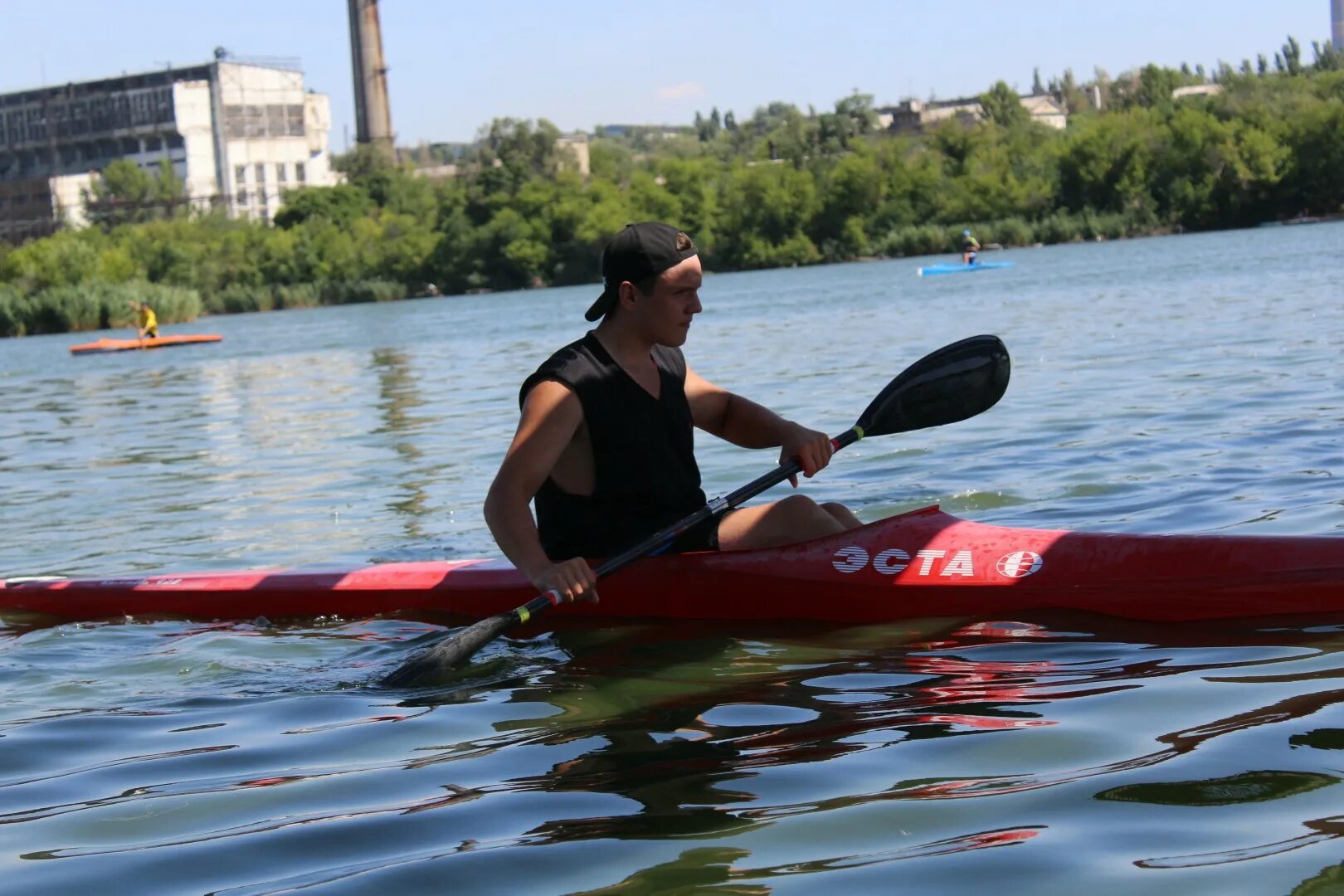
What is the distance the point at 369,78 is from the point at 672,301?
99.8 meters

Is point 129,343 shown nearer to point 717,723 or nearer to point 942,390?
point 942,390

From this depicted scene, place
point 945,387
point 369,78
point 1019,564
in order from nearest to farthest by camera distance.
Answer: point 1019,564
point 945,387
point 369,78

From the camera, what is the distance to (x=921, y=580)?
4918mm

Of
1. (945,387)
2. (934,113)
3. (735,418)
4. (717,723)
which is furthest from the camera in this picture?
(934,113)

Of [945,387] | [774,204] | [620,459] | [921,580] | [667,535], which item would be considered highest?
[774,204]

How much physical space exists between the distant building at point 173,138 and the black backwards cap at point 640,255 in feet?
374

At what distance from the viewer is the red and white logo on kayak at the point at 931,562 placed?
15.9 ft

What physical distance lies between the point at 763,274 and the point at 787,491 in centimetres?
5708

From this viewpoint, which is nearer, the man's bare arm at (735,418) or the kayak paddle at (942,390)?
the man's bare arm at (735,418)

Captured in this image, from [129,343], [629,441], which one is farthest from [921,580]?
[129,343]

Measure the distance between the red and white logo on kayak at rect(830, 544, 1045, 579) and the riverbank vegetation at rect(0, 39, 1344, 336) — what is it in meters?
62.8

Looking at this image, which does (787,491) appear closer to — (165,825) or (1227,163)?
(165,825)

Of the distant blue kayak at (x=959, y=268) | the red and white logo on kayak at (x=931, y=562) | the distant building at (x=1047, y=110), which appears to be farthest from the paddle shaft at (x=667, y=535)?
the distant building at (x=1047, y=110)

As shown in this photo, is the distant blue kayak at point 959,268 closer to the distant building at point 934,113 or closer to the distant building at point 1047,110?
the distant building at point 934,113
